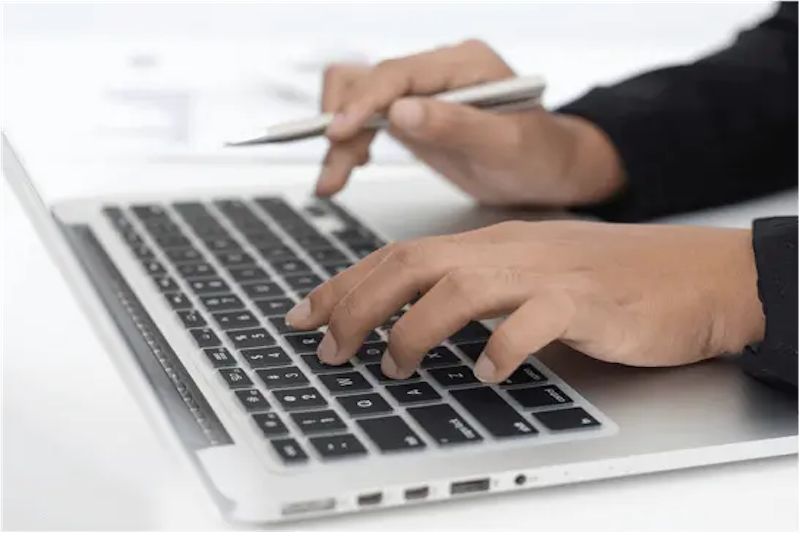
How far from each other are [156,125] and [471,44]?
0.34m

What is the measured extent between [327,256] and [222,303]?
122 millimetres

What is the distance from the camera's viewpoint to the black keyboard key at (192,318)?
686mm

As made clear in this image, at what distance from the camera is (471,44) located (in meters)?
0.99

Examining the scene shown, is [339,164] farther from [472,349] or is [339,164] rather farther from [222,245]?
[472,349]

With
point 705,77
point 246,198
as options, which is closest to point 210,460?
point 246,198

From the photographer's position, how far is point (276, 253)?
833 millimetres

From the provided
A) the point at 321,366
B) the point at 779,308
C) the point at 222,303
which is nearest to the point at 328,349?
the point at 321,366

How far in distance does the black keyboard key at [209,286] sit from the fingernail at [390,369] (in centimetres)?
16

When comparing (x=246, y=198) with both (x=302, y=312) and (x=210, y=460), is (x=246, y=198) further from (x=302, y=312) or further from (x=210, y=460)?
(x=210, y=460)

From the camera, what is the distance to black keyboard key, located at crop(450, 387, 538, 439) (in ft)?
1.83

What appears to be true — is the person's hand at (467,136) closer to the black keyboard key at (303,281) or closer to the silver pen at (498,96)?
the silver pen at (498,96)

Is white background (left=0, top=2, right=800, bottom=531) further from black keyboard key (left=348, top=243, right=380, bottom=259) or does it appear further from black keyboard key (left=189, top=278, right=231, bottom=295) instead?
black keyboard key (left=348, top=243, right=380, bottom=259)

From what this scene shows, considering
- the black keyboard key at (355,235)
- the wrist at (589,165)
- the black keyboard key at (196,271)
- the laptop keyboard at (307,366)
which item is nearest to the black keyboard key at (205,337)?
the laptop keyboard at (307,366)

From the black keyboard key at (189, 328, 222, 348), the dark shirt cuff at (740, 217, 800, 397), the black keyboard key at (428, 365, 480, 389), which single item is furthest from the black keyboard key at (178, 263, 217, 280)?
the dark shirt cuff at (740, 217, 800, 397)
